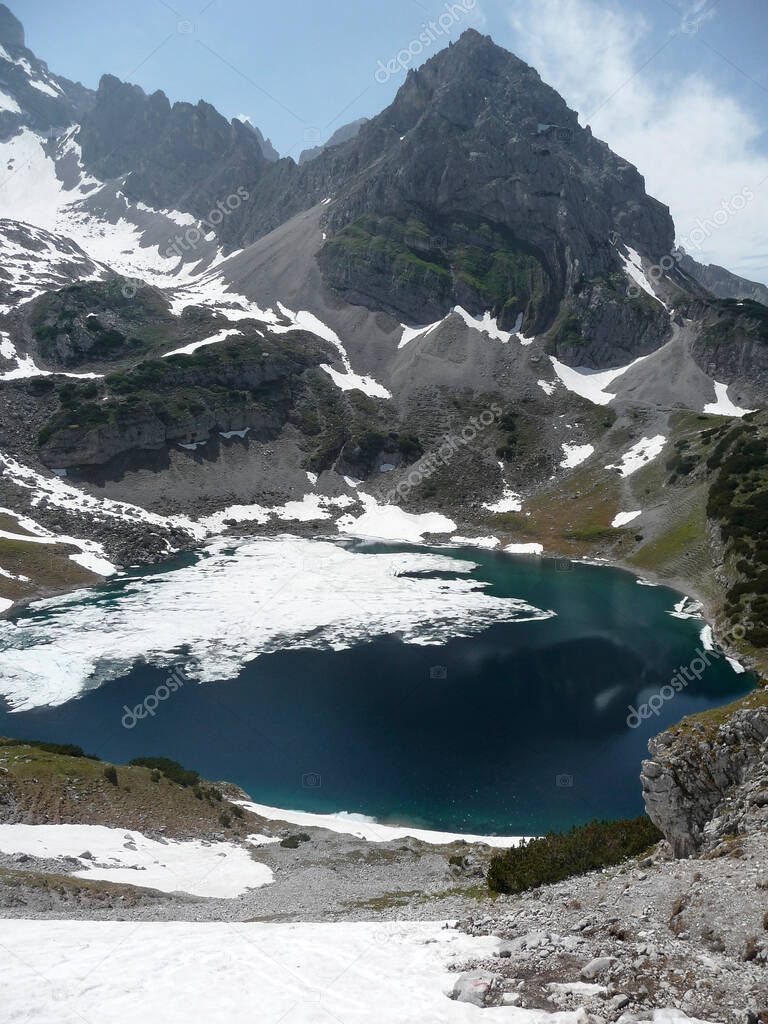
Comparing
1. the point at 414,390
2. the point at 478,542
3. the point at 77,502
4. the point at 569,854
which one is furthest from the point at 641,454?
the point at 569,854

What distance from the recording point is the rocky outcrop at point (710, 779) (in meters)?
16.8

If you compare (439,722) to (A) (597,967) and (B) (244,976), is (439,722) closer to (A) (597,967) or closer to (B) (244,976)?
(B) (244,976)

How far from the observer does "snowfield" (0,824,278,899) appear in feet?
80.8

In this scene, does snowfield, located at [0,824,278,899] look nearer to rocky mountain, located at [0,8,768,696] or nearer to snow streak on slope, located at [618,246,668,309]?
rocky mountain, located at [0,8,768,696]

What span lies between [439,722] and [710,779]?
3162cm

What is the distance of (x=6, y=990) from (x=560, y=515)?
357 ft

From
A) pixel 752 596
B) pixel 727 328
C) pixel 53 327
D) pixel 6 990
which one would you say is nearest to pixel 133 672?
pixel 6 990

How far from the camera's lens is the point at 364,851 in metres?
30.4

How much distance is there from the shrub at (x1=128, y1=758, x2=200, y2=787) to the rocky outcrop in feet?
82.4

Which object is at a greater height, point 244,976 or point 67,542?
point 244,976

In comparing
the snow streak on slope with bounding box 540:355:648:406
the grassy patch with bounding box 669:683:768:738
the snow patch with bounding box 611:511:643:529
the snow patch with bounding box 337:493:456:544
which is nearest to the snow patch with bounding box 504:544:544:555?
the snow patch with bounding box 611:511:643:529

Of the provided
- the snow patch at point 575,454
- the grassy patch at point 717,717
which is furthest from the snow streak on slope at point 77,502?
the grassy patch at point 717,717

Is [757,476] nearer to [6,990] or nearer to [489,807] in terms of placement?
[489,807]

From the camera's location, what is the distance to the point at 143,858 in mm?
26656
